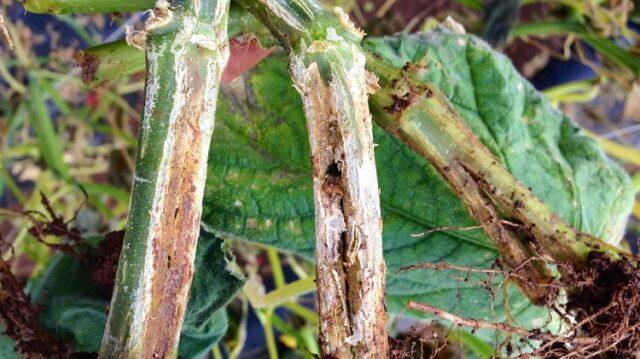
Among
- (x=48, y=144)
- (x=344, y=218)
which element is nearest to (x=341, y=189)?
(x=344, y=218)

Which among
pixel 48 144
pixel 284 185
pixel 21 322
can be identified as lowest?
pixel 21 322

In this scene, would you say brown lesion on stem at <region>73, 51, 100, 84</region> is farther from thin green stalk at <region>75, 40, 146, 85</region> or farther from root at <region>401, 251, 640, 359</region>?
root at <region>401, 251, 640, 359</region>

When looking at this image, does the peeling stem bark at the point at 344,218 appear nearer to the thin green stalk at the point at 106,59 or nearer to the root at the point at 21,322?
the thin green stalk at the point at 106,59

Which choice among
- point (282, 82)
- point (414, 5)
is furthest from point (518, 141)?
point (414, 5)

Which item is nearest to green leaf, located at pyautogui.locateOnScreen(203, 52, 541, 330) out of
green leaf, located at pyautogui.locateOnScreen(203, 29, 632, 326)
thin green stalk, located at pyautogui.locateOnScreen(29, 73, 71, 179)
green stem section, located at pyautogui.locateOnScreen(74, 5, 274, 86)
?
green leaf, located at pyautogui.locateOnScreen(203, 29, 632, 326)

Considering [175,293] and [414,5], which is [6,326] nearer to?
[175,293]

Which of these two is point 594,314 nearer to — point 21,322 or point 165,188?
point 165,188
